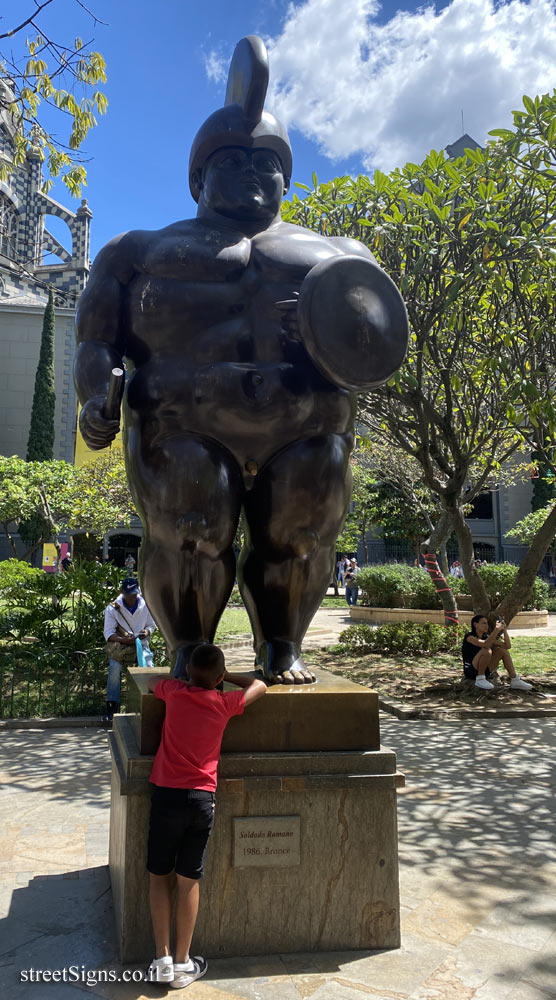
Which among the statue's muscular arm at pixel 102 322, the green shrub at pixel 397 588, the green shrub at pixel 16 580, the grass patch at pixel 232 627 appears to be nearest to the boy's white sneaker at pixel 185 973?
the statue's muscular arm at pixel 102 322

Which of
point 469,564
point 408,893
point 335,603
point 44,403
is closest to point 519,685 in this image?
point 469,564

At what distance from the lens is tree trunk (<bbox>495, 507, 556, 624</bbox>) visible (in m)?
7.84

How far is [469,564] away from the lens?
866 cm

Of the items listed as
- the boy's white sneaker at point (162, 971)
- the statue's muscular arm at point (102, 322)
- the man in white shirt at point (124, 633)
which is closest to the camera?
the boy's white sneaker at point (162, 971)

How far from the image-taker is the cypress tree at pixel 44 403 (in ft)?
96.1

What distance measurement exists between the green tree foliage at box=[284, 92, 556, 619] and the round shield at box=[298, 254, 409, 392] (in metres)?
3.75

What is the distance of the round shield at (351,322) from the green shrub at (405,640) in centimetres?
962

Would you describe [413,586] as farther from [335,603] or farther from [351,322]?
[351,322]

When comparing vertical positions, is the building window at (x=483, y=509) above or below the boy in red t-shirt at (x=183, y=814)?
above

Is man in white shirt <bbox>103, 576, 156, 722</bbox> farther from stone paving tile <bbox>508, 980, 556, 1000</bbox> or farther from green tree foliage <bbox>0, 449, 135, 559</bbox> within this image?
green tree foliage <bbox>0, 449, 135, 559</bbox>

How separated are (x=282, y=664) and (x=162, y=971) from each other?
3.18 ft

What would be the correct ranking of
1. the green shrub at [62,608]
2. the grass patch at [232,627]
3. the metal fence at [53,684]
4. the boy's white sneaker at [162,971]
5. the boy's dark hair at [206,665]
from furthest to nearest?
the grass patch at [232,627] → the green shrub at [62,608] → the metal fence at [53,684] → the boy's dark hair at [206,665] → the boy's white sneaker at [162,971]

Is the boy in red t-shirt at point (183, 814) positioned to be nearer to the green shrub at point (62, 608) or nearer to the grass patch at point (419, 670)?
the grass patch at point (419, 670)

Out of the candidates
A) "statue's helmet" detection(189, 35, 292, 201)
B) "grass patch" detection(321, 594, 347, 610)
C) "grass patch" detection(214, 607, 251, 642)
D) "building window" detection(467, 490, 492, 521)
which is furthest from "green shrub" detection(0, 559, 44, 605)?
"building window" detection(467, 490, 492, 521)
